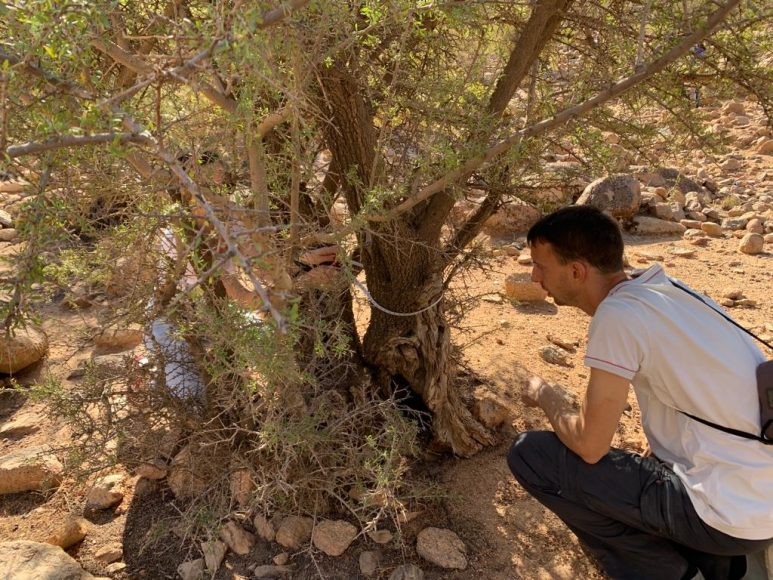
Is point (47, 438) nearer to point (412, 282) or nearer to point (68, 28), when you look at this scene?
point (412, 282)

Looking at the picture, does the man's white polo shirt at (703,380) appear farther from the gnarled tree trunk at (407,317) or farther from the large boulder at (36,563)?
the large boulder at (36,563)

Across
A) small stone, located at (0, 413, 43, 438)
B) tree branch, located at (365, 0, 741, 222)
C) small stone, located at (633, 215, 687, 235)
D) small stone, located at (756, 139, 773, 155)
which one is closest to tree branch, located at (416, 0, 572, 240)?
tree branch, located at (365, 0, 741, 222)

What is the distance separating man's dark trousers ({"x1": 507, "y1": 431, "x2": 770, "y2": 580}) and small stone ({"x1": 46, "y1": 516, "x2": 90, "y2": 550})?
1.81m

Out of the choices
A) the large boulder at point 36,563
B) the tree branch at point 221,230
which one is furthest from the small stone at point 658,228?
the tree branch at point 221,230

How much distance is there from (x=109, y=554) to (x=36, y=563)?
1.21 feet

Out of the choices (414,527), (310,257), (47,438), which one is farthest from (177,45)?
(47,438)

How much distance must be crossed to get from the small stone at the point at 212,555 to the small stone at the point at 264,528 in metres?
0.16

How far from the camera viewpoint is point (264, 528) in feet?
8.45

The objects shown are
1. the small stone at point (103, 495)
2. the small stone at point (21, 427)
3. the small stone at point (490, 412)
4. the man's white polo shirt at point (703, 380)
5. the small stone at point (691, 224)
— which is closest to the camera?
the man's white polo shirt at point (703, 380)

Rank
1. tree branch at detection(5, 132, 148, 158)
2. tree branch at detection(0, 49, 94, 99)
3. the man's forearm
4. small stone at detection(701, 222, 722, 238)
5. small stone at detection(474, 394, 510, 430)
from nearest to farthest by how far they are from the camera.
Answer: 1. tree branch at detection(5, 132, 148, 158)
2. tree branch at detection(0, 49, 94, 99)
3. the man's forearm
4. small stone at detection(474, 394, 510, 430)
5. small stone at detection(701, 222, 722, 238)

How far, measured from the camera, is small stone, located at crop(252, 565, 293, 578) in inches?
95.0

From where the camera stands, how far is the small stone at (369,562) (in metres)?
2.41

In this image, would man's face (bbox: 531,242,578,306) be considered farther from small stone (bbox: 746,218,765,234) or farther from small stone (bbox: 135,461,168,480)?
small stone (bbox: 746,218,765,234)

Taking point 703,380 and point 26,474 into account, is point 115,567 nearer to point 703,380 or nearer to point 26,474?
point 26,474
